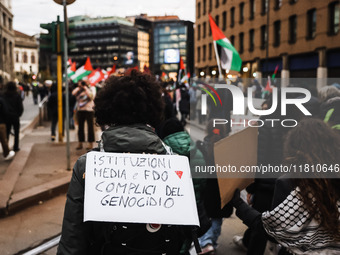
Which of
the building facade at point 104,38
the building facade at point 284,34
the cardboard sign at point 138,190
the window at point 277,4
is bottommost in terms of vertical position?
the cardboard sign at point 138,190

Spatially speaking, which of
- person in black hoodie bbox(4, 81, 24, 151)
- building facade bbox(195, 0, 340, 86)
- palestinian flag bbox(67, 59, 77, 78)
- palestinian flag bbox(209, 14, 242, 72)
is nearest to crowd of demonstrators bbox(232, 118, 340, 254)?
palestinian flag bbox(209, 14, 242, 72)

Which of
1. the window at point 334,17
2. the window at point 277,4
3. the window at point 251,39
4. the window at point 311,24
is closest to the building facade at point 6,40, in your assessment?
the window at point 251,39

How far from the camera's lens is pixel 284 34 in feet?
116

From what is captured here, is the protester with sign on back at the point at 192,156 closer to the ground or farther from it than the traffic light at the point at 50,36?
closer to the ground

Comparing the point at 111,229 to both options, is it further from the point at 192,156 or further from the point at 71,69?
the point at 71,69

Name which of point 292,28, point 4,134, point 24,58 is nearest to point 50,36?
point 4,134

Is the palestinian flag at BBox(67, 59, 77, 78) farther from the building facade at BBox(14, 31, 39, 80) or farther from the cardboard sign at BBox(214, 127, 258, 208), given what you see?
the building facade at BBox(14, 31, 39, 80)

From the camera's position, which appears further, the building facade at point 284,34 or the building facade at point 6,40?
the building facade at point 6,40

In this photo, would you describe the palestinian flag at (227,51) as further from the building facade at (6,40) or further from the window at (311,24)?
the building facade at (6,40)

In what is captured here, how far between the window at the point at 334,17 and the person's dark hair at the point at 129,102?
2890 centimetres

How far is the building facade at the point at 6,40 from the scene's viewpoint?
50500 mm

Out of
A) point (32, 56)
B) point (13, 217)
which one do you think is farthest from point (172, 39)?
point (13, 217)

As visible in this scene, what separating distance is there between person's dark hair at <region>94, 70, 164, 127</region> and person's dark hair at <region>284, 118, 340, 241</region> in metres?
0.82

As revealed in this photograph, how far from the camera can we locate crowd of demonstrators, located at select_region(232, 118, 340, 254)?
2236 mm
